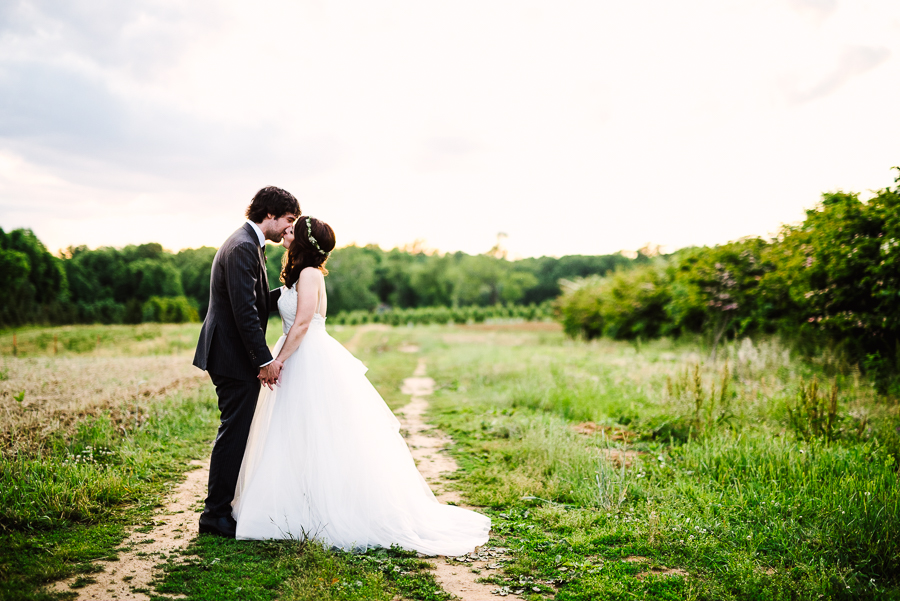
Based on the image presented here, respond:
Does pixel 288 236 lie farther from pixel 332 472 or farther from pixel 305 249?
pixel 332 472

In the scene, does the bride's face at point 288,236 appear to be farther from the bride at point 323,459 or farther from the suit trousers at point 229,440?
the suit trousers at point 229,440

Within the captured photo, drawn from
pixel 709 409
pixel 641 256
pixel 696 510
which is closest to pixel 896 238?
pixel 709 409

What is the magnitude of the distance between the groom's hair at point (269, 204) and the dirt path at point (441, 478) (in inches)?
118

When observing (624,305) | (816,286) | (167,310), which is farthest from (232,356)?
(167,310)

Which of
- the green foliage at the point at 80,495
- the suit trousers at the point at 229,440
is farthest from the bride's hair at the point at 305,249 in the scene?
the green foliage at the point at 80,495

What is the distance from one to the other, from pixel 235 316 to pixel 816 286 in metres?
11.4

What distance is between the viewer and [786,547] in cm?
339

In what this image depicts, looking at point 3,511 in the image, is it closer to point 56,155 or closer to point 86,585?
point 86,585

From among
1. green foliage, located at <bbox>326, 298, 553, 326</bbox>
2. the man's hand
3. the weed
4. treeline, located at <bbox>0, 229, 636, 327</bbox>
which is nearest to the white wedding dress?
the man's hand

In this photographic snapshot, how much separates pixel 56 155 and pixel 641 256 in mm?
62843

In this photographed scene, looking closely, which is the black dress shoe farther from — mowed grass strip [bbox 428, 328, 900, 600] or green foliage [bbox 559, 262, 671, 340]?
green foliage [bbox 559, 262, 671, 340]

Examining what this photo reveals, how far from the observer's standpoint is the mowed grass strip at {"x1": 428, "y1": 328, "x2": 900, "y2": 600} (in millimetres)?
3088

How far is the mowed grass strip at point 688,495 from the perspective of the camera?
10.1 feet

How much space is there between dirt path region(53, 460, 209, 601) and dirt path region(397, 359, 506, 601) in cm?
178
